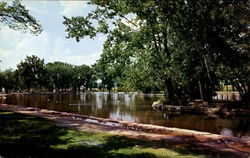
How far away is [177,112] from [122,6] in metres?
15.4

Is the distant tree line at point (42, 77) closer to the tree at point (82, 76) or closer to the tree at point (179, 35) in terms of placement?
the tree at point (82, 76)

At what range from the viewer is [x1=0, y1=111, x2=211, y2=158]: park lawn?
36.5 ft

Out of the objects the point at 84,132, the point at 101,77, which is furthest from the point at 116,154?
the point at 101,77

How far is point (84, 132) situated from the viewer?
16359 mm

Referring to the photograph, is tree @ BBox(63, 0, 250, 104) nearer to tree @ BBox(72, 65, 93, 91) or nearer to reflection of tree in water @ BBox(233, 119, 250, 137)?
reflection of tree in water @ BBox(233, 119, 250, 137)

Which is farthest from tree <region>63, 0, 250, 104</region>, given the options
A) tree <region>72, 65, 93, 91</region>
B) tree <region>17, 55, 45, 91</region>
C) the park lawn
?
tree <region>72, 65, 93, 91</region>

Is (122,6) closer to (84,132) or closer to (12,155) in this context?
(84,132)

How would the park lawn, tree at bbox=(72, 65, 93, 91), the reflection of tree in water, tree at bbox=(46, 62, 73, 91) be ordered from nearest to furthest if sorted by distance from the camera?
the park lawn < the reflection of tree in water < tree at bbox=(46, 62, 73, 91) < tree at bbox=(72, 65, 93, 91)

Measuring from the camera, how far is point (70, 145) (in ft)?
41.9

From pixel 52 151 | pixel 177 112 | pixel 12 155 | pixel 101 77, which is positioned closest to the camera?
pixel 12 155

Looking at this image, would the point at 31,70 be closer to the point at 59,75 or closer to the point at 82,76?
the point at 59,75

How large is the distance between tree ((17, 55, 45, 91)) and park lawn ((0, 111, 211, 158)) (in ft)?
327

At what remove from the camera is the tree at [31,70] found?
110281 mm

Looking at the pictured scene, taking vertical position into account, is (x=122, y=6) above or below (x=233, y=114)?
above
